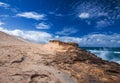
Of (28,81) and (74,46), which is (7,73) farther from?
(74,46)

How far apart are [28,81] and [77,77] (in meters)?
1.42

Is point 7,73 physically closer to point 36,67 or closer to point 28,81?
point 28,81

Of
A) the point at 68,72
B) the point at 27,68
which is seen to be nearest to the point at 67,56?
the point at 68,72

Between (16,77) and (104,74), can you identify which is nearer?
(16,77)

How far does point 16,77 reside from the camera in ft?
14.3

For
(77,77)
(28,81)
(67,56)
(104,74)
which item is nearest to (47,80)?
(28,81)

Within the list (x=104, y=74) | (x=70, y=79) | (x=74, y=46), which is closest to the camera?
(x=70, y=79)

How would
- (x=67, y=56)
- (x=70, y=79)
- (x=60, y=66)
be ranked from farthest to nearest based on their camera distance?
(x=67, y=56) < (x=60, y=66) < (x=70, y=79)

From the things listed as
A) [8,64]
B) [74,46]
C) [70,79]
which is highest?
[74,46]

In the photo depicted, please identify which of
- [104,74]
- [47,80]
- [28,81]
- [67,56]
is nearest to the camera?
[28,81]

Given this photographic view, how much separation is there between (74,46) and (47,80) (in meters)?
3.79

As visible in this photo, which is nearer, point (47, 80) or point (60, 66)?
point (47, 80)

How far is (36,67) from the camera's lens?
17.5ft

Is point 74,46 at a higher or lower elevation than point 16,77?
higher
